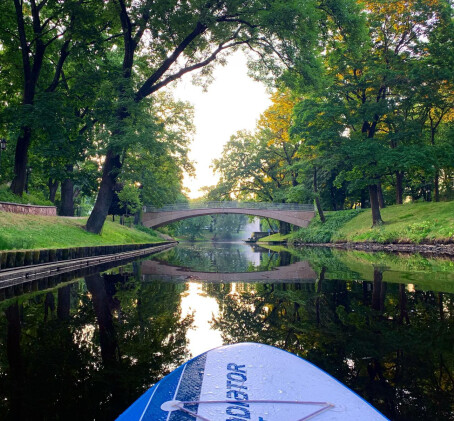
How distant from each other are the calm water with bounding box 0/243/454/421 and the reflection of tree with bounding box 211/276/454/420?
13 millimetres

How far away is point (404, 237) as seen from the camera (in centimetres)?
2028

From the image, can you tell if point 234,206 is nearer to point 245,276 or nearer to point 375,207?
point 375,207

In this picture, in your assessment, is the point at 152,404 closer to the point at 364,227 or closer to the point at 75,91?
the point at 75,91

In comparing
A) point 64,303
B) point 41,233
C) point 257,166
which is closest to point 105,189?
point 41,233

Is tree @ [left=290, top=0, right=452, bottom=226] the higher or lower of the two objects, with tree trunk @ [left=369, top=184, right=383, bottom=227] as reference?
higher

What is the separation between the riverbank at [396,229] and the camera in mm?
18219

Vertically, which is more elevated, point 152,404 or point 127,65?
point 127,65

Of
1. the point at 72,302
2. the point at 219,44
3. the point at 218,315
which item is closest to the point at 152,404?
A: the point at 218,315

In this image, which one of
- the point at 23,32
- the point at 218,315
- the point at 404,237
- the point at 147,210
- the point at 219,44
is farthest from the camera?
the point at 147,210

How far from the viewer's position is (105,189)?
17.5m

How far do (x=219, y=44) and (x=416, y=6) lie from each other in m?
13.3

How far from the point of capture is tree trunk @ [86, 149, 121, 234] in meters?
17.2

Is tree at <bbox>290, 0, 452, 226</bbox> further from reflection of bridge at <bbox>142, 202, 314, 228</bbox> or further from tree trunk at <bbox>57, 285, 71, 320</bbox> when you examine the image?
tree trunk at <bbox>57, 285, 71, 320</bbox>

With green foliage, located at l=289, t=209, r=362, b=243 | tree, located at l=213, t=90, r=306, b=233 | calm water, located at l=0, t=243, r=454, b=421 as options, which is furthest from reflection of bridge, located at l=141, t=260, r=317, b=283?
tree, located at l=213, t=90, r=306, b=233
